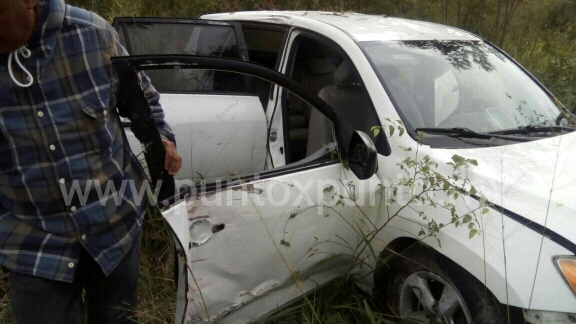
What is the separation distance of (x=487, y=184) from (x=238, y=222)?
3.38 feet

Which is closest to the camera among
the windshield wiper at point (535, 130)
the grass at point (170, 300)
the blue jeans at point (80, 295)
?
the blue jeans at point (80, 295)

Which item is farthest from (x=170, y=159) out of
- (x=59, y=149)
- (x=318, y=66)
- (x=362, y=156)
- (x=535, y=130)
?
(x=318, y=66)

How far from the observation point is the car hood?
1.74m

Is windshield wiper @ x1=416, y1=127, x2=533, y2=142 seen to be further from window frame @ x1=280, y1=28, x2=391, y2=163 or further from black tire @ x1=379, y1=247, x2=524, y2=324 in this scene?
black tire @ x1=379, y1=247, x2=524, y2=324

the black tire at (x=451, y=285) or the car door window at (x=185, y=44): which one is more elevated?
the car door window at (x=185, y=44)

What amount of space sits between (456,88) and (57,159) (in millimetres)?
1996

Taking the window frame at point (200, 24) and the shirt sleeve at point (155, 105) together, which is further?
the window frame at point (200, 24)

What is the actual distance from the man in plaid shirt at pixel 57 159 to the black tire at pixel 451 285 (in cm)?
118

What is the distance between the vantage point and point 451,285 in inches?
75.0

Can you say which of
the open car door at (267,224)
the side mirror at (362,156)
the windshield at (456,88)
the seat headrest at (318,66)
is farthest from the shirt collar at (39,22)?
the seat headrest at (318,66)

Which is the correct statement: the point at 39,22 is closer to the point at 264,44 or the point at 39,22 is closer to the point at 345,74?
the point at 345,74

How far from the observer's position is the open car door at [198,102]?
280 centimetres

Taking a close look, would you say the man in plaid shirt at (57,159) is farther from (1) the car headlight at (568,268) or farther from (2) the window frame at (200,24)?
(1) the car headlight at (568,268)

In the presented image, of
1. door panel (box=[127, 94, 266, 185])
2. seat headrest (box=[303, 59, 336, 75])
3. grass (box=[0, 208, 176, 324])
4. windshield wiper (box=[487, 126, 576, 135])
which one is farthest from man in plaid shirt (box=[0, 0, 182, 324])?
seat headrest (box=[303, 59, 336, 75])
